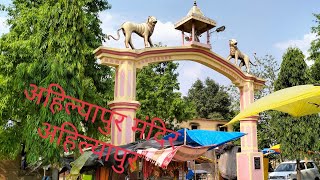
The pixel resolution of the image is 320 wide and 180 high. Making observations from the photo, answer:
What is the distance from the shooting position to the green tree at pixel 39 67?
35.0ft

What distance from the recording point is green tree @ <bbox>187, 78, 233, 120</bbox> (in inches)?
1590

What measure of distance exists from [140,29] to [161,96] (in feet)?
30.5

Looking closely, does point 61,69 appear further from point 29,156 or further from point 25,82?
point 29,156

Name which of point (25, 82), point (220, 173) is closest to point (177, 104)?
point (220, 173)

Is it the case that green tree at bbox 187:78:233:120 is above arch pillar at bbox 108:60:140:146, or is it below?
above

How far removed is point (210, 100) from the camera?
41094mm

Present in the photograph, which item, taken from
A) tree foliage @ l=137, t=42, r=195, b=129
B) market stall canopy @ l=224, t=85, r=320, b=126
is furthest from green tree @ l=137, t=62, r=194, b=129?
market stall canopy @ l=224, t=85, r=320, b=126

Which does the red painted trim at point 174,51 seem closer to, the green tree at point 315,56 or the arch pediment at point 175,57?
the arch pediment at point 175,57

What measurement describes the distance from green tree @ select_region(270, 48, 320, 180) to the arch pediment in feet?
4.49

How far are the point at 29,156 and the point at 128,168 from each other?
3509 mm

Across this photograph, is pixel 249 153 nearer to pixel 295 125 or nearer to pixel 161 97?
pixel 295 125

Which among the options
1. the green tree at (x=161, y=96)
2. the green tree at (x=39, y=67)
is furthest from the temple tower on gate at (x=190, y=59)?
the green tree at (x=161, y=96)

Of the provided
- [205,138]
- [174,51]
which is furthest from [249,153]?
[205,138]

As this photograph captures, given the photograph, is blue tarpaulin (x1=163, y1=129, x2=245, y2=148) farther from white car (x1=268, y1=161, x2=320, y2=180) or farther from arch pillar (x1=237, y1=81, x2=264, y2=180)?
white car (x1=268, y1=161, x2=320, y2=180)
